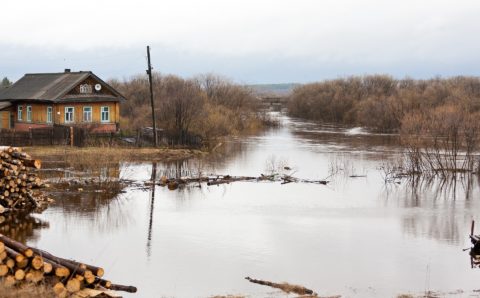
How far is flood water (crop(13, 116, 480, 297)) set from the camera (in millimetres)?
12711

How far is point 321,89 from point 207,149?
44646mm

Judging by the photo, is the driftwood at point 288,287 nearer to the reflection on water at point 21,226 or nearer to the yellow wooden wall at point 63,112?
the reflection on water at point 21,226

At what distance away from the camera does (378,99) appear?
68.8 meters

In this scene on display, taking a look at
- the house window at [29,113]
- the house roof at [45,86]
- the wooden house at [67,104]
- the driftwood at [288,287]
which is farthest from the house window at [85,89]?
the driftwood at [288,287]

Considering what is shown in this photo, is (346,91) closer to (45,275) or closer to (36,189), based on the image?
(36,189)

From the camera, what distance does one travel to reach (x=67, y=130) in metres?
37.3

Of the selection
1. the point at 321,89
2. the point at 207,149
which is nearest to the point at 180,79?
the point at 321,89

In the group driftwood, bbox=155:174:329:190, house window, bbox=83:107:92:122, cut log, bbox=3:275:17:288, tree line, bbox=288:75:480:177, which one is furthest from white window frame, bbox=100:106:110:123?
cut log, bbox=3:275:17:288

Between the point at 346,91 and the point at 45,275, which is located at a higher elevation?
the point at 346,91

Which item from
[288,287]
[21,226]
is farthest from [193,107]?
[288,287]

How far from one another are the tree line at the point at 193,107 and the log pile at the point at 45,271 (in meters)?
30.0

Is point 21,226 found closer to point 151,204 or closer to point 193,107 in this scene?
point 151,204

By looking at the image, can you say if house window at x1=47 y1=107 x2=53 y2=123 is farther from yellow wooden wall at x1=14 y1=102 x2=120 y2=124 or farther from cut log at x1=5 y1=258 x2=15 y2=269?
cut log at x1=5 y1=258 x2=15 y2=269

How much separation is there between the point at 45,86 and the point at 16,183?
25.4 m
